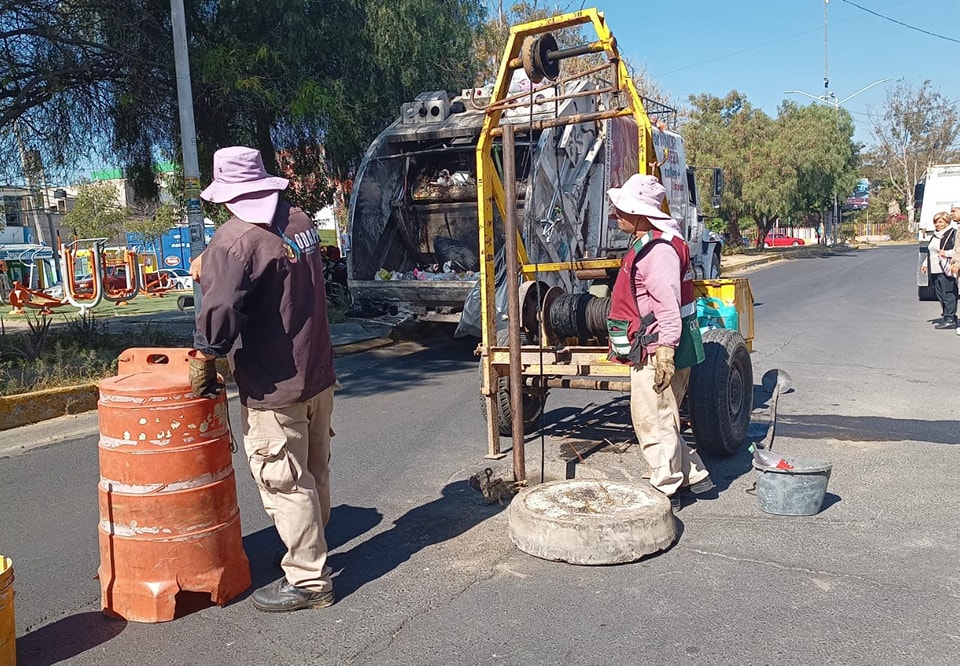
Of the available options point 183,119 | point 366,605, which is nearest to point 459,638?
point 366,605

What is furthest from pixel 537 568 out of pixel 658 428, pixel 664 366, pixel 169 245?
pixel 169 245

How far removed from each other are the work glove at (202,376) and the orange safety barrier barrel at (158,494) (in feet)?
0.19

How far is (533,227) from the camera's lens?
8.09 m

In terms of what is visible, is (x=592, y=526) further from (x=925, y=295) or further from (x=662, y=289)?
(x=925, y=295)

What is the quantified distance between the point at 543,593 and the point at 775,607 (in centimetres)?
98

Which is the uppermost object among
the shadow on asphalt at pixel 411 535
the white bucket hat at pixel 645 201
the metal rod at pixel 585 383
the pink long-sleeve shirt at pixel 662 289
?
the white bucket hat at pixel 645 201

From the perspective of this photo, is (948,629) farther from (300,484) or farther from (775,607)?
(300,484)

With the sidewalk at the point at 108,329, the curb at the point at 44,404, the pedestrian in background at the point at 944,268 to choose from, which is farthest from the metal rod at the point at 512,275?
the pedestrian in background at the point at 944,268

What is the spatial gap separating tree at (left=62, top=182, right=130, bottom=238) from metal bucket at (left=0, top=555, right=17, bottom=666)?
36.4 m

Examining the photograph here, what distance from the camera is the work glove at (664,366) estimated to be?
4.33 meters

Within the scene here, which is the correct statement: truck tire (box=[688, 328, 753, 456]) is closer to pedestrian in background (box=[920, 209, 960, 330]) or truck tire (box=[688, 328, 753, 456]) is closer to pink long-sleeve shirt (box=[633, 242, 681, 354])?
pink long-sleeve shirt (box=[633, 242, 681, 354])

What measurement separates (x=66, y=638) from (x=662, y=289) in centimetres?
322

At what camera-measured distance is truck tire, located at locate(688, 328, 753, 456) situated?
5316 mm

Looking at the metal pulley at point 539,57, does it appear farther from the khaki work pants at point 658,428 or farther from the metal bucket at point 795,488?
the metal bucket at point 795,488
